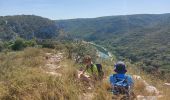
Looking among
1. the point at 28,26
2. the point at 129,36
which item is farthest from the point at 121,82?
the point at 129,36

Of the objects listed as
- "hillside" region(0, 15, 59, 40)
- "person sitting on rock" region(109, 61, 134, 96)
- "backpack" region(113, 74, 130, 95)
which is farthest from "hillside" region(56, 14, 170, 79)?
"backpack" region(113, 74, 130, 95)

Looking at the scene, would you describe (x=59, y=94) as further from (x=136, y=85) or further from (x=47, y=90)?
(x=136, y=85)

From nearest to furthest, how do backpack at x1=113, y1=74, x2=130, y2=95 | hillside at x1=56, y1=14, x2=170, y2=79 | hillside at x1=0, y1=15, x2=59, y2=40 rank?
backpack at x1=113, y1=74, x2=130, y2=95 < hillside at x1=56, y1=14, x2=170, y2=79 < hillside at x1=0, y1=15, x2=59, y2=40

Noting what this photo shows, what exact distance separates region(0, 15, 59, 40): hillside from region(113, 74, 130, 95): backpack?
314 ft

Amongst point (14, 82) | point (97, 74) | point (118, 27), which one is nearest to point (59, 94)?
point (14, 82)

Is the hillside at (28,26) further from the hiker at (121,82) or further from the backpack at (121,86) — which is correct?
the backpack at (121,86)

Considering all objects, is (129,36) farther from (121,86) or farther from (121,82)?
(121,86)

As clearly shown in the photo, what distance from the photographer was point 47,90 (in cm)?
447

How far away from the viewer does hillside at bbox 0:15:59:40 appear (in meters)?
108

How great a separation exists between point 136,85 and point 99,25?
7429 inches

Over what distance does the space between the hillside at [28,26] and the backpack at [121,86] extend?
314ft

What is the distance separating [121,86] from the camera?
4.95 m

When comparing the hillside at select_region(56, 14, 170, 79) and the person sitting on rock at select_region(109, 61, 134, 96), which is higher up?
the person sitting on rock at select_region(109, 61, 134, 96)

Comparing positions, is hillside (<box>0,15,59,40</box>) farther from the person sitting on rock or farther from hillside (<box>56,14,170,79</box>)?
the person sitting on rock
